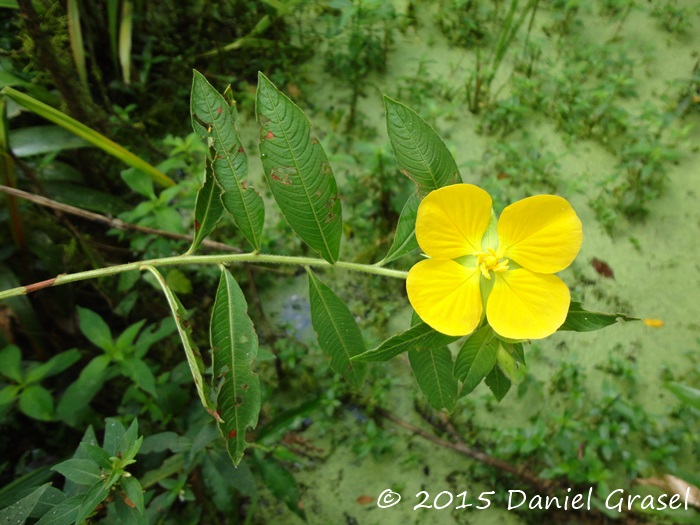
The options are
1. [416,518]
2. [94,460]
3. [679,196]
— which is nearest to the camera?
[94,460]

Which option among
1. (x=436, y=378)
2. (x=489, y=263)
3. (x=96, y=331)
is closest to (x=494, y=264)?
(x=489, y=263)

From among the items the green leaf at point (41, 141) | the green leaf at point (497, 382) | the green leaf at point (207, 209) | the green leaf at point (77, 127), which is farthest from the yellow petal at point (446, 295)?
the green leaf at point (41, 141)

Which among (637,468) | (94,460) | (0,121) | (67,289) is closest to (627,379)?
(637,468)

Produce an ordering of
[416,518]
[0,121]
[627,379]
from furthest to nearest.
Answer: [627,379]
[416,518]
[0,121]

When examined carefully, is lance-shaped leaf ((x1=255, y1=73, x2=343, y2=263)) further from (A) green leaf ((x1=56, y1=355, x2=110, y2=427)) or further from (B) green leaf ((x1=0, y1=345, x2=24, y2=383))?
(B) green leaf ((x1=0, y1=345, x2=24, y2=383))

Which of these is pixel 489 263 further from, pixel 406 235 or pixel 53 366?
pixel 53 366

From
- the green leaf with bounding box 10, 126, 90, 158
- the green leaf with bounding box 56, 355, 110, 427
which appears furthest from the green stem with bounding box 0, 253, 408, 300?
the green leaf with bounding box 10, 126, 90, 158

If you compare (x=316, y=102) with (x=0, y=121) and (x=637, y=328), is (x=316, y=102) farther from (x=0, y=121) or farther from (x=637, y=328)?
(x=637, y=328)
